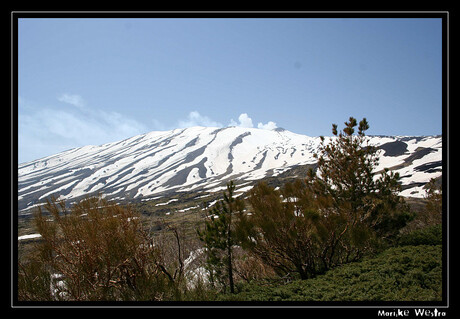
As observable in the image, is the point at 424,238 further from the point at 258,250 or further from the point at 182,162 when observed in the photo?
the point at 182,162

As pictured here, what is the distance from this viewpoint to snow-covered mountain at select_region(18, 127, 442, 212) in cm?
8975

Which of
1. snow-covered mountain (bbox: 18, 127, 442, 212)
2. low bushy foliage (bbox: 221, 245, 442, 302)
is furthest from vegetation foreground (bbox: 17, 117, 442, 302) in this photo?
snow-covered mountain (bbox: 18, 127, 442, 212)

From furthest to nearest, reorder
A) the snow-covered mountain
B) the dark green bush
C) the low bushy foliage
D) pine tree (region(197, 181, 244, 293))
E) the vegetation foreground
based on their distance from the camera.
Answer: the snow-covered mountain
the dark green bush
pine tree (region(197, 181, 244, 293))
the low bushy foliage
the vegetation foreground

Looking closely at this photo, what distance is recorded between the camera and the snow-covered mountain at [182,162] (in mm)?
89750

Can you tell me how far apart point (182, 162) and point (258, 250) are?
5219 inches

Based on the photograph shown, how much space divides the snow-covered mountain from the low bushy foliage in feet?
203

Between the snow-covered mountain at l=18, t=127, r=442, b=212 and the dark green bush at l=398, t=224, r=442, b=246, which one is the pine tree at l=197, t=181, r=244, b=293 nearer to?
the dark green bush at l=398, t=224, r=442, b=246

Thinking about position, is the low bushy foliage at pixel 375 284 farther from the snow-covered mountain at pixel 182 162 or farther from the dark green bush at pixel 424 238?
the snow-covered mountain at pixel 182 162

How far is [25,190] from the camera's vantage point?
380 feet

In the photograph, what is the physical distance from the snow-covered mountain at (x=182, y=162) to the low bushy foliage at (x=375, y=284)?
61887 mm
